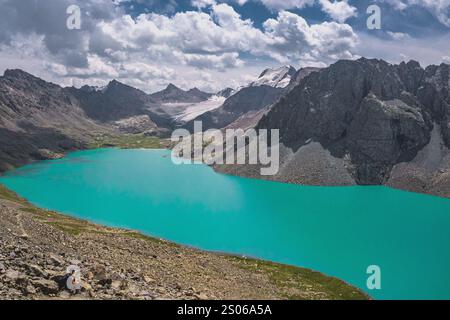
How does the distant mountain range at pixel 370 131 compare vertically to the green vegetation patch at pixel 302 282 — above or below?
above

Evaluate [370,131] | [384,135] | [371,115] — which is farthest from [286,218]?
[371,115]

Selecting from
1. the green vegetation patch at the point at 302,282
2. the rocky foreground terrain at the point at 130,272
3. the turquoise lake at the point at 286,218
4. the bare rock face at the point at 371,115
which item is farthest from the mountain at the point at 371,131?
the rocky foreground terrain at the point at 130,272

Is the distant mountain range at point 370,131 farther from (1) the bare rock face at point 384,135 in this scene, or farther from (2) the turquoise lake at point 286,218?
(2) the turquoise lake at point 286,218

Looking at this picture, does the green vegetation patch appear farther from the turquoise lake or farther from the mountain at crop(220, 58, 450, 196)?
the mountain at crop(220, 58, 450, 196)

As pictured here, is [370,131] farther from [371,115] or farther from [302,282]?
[302,282]

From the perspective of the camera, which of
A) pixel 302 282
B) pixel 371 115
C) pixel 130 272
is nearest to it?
pixel 130 272

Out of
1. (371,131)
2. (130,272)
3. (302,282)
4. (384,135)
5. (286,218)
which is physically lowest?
(302,282)
